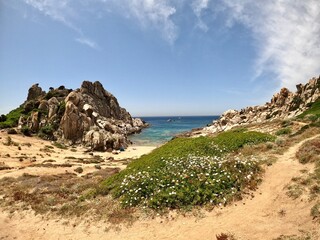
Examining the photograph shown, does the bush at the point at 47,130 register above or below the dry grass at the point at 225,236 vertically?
above

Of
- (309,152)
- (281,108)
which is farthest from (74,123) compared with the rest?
(281,108)

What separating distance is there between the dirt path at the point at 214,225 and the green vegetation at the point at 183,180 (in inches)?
46.6

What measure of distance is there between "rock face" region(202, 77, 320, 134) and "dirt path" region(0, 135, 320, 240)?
54462 mm

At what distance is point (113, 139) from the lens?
Result: 63.6 metres

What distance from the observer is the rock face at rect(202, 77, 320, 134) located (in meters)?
67.3

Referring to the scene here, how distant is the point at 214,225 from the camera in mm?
13016

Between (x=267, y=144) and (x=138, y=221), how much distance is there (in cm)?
1544

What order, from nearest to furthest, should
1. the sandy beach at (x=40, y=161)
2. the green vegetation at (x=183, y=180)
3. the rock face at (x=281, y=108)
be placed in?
1. the green vegetation at (x=183, y=180)
2. the sandy beach at (x=40, y=161)
3. the rock face at (x=281, y=108)

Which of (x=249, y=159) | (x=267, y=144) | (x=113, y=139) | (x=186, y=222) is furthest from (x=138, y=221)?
(x=113, y=139)

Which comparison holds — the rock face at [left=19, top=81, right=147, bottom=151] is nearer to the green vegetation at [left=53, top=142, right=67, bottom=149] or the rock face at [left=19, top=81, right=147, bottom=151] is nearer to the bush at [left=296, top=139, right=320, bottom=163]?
the green vegetation at [left=53, top=142, right=67, bottom=149]

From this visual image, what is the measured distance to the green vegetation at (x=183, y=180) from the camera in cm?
1537

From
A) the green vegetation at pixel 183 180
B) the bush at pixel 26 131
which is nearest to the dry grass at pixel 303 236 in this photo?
the green vegetation at pixel 183 180

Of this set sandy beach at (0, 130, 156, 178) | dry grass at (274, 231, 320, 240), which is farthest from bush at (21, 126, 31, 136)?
dry grass at (274, 231, 320, 240)

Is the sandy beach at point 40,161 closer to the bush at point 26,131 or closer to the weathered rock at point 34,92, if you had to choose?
the bush at point 26,131
